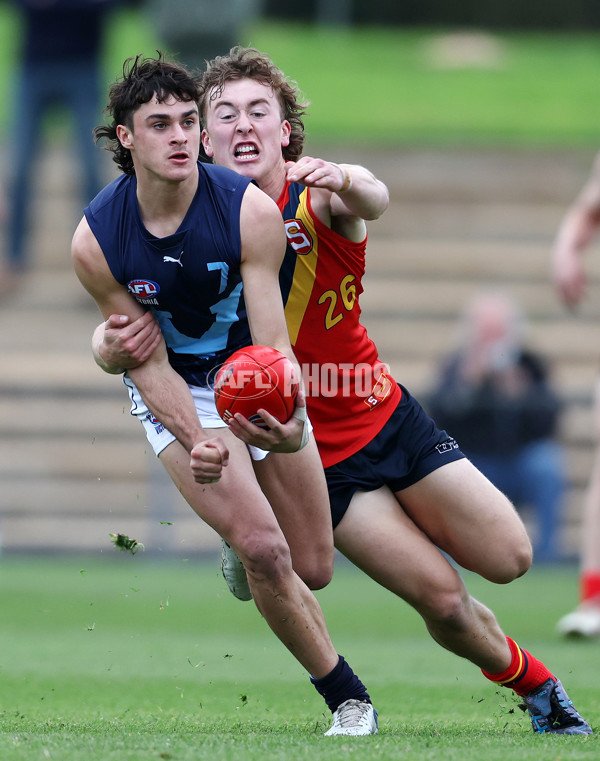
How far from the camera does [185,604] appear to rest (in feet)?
32.2

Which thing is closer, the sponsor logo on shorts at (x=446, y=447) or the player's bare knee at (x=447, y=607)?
the player's bare knee at (x=447, y=607)

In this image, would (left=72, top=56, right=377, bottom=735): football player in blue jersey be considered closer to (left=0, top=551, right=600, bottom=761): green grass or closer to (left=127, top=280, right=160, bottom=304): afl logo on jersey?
(left=127, top=280, right=160, bottom=304): afl logo on jersey

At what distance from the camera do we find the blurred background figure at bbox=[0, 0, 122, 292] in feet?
46.3

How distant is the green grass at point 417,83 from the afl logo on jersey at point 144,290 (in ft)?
38.1

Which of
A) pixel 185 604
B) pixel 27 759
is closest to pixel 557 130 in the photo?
pixel 185 604

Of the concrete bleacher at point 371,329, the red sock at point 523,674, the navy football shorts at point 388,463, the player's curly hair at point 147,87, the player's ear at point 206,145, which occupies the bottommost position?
the concrete bleacher at point 371,329

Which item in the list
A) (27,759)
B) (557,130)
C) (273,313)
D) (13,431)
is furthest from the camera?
(557,130)

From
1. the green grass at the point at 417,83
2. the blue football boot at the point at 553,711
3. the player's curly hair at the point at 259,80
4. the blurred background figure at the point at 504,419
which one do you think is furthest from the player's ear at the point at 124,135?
the green grass at the point at 417,83

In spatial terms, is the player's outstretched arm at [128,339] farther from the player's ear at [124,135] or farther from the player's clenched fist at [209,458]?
the player's ear at [124,135]

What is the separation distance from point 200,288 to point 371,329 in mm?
10452

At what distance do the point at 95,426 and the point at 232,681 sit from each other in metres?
8.09

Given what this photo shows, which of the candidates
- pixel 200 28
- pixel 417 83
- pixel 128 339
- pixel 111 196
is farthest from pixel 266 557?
pixel 417 83

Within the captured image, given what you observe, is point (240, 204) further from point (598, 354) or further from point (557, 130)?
point (557, 130)

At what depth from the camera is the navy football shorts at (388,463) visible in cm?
531
